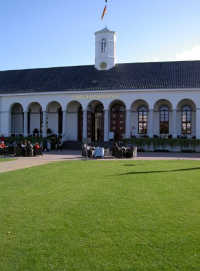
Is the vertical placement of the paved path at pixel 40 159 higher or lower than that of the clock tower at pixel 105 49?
lower

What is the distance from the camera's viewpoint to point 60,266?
4.00 m

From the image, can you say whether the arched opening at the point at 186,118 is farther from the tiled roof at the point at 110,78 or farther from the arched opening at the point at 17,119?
the arched opening at the point at 17,119

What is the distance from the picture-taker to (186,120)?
30.2 meters

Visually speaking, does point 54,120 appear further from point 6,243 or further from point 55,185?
point 6,243

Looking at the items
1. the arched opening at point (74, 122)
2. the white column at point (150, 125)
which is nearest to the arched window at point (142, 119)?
the white column at point (150, 125)

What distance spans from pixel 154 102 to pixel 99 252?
26057 mm

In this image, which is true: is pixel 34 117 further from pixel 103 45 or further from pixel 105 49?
pixel 103 45

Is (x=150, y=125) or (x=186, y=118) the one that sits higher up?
(x=186, y=118)

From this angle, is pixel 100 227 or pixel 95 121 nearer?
pixel 100 227

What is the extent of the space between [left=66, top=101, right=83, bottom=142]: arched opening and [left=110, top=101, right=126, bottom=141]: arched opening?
355 cm


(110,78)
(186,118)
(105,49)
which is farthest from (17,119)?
(186,118)

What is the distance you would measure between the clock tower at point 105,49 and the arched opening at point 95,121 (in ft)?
15.1

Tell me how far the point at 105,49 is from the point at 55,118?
976cm

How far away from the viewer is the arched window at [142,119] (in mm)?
31547
